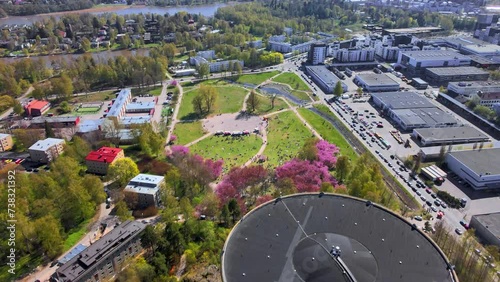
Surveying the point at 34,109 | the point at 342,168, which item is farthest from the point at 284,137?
the point at 34,109

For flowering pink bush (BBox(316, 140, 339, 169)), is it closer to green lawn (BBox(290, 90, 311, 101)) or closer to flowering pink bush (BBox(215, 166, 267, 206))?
flowering pink bush (BBox(215, 166, 267, 206))

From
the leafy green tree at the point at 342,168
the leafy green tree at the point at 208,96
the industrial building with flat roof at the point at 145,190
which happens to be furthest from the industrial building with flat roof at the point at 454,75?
the industrial building with flat roof at the point at 145,190

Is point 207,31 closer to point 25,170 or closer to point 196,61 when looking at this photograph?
point 196,61

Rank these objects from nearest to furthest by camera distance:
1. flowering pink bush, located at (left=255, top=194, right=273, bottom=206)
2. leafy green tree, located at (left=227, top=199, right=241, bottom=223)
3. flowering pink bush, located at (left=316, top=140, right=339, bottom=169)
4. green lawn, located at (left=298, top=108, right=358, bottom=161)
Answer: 1. leafy green tree, located at (left=227, top=199, right=241, bottom=223)
2. flowering pink bush, located at (left=255, top=194, right=273, bottom=206)
3. flowering pink bush, located at (left=316, top=140, right=339, bottom=169)
4. green lawn, located at (left=298, top=108, right=358, bottom=161)

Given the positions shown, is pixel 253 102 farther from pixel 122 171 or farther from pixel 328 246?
pixel 328 246

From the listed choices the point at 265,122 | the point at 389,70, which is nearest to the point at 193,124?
the point at 265,122

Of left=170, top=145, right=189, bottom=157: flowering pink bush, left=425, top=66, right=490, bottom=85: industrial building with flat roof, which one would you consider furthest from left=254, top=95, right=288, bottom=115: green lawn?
left=425, top=66, right=490, bottom=85: industrial building with flat roof
